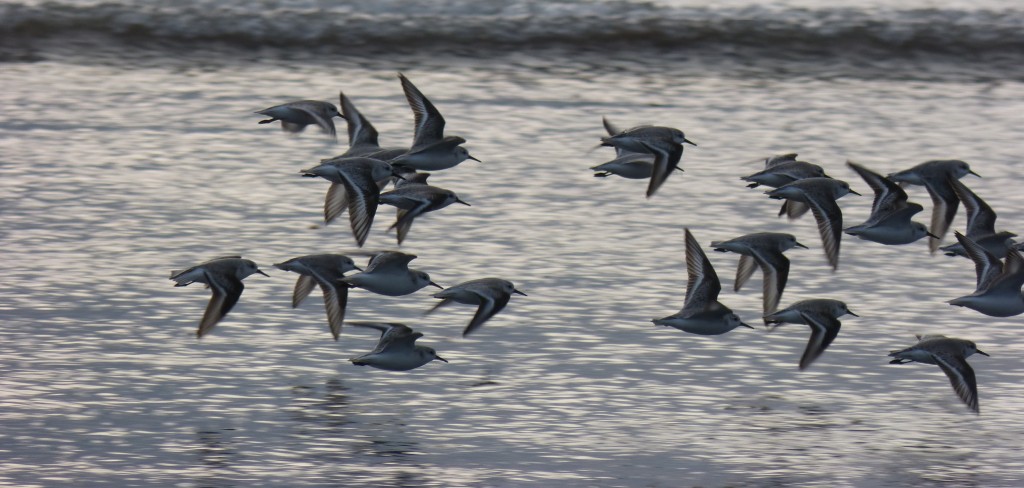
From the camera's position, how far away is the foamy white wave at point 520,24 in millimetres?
17641

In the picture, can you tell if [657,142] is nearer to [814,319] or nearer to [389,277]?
[814,319]

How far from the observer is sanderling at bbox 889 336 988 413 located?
7449mm

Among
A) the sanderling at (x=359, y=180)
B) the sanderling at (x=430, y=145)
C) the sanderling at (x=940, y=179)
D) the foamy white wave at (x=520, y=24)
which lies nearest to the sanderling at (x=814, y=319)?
the sanderling at (x=940, y=179)

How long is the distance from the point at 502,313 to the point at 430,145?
124cm

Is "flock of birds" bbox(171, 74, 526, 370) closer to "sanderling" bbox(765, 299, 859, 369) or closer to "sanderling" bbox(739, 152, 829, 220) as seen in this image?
"sanderling" bbox(765, 299, 859, 369)

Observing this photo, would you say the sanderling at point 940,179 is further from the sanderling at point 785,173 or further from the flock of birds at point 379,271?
the flock of birds at point 379,271

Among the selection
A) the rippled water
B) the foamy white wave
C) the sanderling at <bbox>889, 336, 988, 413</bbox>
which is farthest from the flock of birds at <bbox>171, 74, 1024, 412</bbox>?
the foamy white wave

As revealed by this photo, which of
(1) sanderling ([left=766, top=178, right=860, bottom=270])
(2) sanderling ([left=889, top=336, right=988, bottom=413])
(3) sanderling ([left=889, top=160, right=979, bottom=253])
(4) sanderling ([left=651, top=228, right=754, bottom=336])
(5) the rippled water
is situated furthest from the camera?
(3) sanderling ([left=889, top=160, right=979, bottom=253])

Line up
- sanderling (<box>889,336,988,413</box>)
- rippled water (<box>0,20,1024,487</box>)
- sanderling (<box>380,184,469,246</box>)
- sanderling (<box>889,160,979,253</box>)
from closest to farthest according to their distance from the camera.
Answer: rippled water (<box>0,20,1024,487</box>) < sanderling (<box>889,336,988,413</box>) < sanderling (<box>380,184,469,246</box>) < sanderling (<box>889,160,979,253</box>)

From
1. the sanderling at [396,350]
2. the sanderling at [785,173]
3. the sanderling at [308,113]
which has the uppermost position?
the sanderling at [308,113]

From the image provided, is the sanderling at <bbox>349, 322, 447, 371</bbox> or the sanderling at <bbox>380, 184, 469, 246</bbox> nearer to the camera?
the sanderling at <bbox>349, 322, 447, 371</bbox>

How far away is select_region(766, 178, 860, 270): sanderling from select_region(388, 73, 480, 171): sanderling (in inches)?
66.3

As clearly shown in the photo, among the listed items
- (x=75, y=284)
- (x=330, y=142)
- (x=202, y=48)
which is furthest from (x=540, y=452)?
(x=202, y=48)

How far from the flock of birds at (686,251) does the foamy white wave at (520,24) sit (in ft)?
28.6
